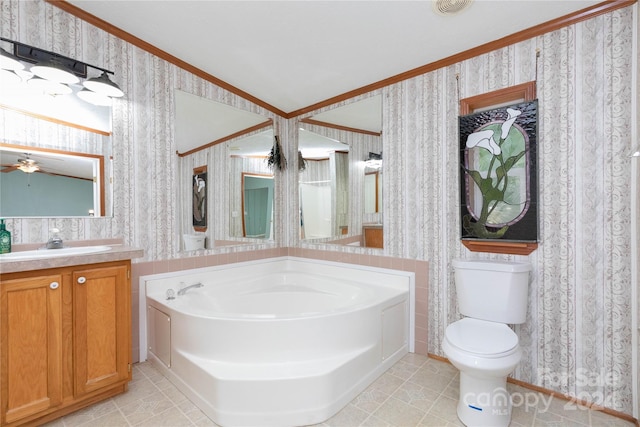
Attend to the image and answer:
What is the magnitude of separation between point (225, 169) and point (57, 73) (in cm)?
135

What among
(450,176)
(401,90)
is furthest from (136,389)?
(401,90)

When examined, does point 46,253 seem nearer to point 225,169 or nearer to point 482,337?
point 225,169

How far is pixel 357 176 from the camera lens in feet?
9.61

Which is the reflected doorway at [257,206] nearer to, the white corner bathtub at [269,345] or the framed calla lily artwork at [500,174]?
the white corner bathtub at [269,345]

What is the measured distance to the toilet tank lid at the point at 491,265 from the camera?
1.89 metres

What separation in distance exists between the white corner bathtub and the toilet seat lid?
0.55 meters

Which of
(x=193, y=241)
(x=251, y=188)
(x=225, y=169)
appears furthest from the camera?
(x=251, y=188)

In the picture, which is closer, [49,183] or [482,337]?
[482,337]

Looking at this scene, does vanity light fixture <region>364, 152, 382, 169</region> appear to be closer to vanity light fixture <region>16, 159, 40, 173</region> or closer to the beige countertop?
the beige countertop

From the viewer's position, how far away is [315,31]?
207 cm

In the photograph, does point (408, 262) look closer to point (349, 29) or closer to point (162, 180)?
point (349, 29)

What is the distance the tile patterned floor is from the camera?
66.0 inches

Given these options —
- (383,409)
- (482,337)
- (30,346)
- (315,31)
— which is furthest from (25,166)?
(482,337)

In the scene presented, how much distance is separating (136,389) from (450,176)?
8.74 feet
